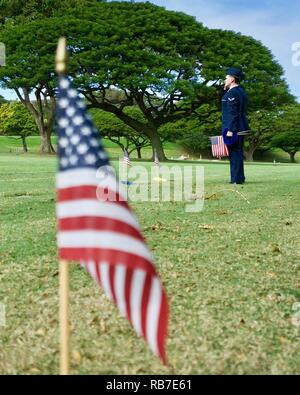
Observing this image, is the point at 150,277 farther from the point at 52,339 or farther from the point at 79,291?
the point at 79,291

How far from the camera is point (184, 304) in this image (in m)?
3.75

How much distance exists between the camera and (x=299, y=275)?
458 cm

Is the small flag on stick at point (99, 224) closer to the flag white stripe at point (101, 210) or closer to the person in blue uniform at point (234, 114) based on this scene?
the flag white stripe at point (101, 210)

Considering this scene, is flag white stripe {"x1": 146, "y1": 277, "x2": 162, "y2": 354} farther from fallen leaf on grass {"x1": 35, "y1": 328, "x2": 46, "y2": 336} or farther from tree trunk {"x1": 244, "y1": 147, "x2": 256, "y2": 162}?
tree trunk {"x1": 244, "y1": 147, "x2": 256, "y2": 162}

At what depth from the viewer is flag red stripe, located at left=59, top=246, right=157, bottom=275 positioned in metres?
2.04

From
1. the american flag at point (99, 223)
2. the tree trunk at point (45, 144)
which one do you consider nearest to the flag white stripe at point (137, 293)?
the american flag at point (99, 223)

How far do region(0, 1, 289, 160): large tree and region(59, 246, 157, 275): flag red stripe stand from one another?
3598 cm

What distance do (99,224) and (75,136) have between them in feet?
1.11

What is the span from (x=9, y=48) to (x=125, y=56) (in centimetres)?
867

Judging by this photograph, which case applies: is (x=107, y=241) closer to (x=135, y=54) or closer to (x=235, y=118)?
(x=235, y=118)

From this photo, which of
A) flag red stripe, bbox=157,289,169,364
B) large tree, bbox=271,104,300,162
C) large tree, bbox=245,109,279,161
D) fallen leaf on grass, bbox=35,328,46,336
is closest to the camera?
flag red stripe, bbox=157,289,169,364

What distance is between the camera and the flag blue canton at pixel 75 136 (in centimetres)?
208

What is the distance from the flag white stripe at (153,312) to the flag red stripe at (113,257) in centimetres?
8

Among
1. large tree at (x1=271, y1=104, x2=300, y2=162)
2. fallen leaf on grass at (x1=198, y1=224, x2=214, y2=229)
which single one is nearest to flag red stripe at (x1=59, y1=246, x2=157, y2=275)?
fallen leaf on grass at (x1=198, y1=224, x2=214, y2=229)
